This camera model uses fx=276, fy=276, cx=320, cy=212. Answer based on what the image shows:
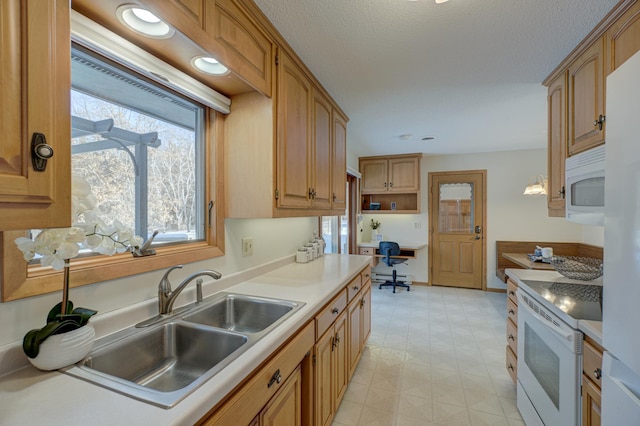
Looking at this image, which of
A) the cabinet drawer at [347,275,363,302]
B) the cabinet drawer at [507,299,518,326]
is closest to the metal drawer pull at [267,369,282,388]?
the cabinet drawer at [347,275,363,302]

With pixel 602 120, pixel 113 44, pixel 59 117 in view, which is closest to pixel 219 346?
pixel 59 117

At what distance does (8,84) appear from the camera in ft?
1.79

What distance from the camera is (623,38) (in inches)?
52.4

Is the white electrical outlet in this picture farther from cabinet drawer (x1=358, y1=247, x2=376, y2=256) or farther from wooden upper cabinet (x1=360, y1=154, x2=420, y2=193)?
wooden upper cabinet (x1=360, y1=154, x2=420, y2=193)

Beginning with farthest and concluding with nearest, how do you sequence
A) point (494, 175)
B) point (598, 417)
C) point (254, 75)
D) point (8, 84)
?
point (494, 175), point (254, 75), point (598, 417), point (8, 84)

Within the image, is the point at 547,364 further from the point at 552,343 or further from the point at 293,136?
the point at 293,136

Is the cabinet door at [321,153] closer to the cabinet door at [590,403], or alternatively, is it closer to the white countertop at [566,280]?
the white countertop at [566,280]

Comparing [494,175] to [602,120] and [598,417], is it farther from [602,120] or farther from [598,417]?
[598,417]

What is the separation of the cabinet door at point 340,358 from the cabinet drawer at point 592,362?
1.16 metres

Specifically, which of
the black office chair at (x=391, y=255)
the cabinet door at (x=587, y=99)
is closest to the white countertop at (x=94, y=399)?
the cabinet door at (x=587, y=99)

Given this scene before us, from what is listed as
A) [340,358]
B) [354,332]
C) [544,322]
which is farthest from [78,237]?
[544,322]

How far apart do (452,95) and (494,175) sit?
9.59 feet

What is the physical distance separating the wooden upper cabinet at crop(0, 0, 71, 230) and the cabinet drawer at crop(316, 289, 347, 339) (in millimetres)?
1120

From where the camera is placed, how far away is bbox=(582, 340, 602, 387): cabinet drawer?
1.10 m
